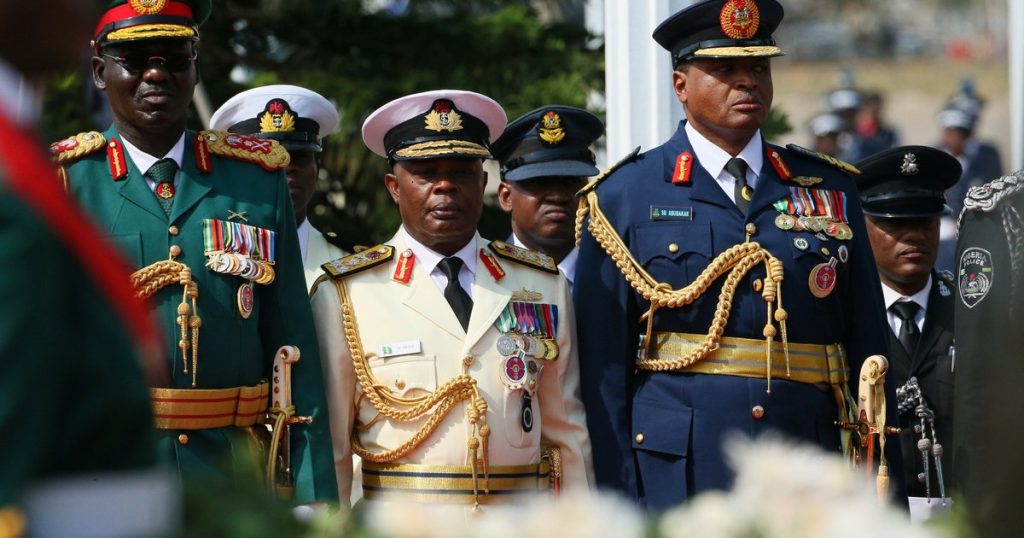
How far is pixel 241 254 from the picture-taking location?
4.68 metres

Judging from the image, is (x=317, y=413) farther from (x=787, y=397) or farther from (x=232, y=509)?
(x=232, y=509)

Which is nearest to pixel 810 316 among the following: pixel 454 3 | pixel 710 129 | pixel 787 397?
pixel 787 397

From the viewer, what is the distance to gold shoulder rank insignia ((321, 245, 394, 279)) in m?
5.19

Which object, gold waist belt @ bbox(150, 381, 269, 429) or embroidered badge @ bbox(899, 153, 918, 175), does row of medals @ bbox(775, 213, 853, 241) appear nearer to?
embroidered badge @ bbox(899, 153, 918, 175)

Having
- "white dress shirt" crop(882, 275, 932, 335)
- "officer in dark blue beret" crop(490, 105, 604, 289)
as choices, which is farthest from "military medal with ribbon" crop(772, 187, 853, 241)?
"officer in dark blue beret" crop(490, 105, 604, 289)

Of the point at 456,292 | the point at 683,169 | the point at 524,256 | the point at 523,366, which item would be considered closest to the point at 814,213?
the point at 683,169

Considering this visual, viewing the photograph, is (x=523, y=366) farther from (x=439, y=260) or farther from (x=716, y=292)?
(x=716, y=292)

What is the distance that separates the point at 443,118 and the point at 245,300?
42.7 inches

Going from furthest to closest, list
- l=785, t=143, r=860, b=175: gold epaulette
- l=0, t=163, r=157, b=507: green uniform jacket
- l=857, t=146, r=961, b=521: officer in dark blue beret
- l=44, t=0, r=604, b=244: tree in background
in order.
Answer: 1. l=44, t=0, r=604, b=244: tree in background
2. l=857, t=146, r=961, b=521: officer in dark blue beret
3. l=785, t=143, r=860, b=175: gold epaulette
4. l=0, t=163, r=157, b=507: green uniform jacket

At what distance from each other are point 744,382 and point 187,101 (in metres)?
1.95

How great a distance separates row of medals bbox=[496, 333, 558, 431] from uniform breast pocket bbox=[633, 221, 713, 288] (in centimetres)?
46

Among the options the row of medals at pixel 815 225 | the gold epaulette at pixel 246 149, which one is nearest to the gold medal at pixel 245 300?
the gold epaulette at pixel 246 149

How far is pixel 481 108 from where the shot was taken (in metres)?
5.46

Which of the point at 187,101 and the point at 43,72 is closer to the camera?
the point at 43,72
